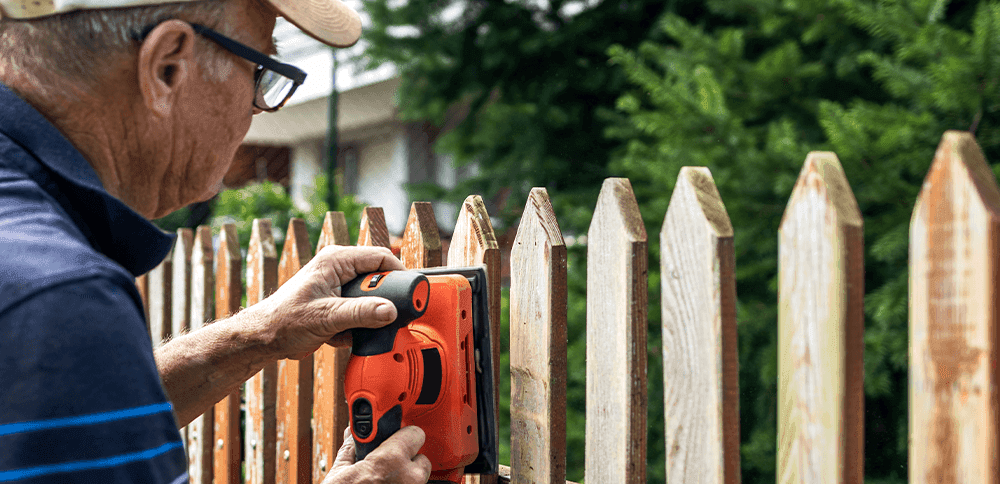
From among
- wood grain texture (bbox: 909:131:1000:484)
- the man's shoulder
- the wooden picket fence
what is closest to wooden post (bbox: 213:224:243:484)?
the wooden picket fence

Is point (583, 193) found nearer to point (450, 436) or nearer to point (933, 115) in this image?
point (933, 115)

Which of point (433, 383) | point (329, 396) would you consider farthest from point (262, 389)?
point (433, 383)

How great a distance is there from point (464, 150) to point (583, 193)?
96 cm

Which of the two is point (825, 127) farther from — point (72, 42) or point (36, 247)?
point (36, 247)

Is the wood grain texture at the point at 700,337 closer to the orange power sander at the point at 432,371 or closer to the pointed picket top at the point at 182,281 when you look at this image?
the orange power sander at the point at 432,371

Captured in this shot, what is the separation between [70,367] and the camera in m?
0.74

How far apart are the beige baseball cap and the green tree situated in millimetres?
1647

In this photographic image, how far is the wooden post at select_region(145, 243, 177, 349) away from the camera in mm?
2895

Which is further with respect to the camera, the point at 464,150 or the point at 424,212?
the point at 464,150

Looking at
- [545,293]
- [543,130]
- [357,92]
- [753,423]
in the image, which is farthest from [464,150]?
[357,92]

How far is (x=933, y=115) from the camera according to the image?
2414 mm

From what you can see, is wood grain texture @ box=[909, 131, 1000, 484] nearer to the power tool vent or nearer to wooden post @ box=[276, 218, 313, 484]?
the power tool vent

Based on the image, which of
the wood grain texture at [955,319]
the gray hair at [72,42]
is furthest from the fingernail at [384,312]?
the wood grain texture at [955,319]

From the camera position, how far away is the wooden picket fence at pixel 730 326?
2.93ft
